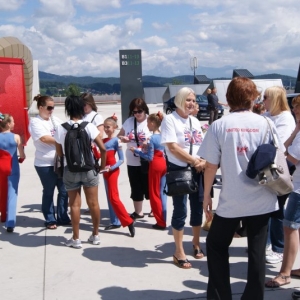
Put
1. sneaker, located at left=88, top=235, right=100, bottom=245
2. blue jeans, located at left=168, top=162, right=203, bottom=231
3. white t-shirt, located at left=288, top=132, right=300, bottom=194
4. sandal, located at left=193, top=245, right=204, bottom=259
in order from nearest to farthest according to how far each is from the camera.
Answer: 1. white t-shirt, located at left=288, top=132, right=300, bottom=194
2. blue jeans, located at left=168, top=162, right=203, bottom=231
3. sandal, located at left=193, top=245, right=204, bottom=259
4. sneaker, located at left=88, top=235, right=100, bottom=245

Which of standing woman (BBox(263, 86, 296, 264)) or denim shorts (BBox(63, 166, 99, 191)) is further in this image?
denim shorts (BBox(63, 166, 99, 191))

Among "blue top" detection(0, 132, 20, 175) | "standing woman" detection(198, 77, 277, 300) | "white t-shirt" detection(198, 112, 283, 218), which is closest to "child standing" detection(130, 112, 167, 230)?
"blue top" detection(0, 132, 20, 175)

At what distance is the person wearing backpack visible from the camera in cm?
481

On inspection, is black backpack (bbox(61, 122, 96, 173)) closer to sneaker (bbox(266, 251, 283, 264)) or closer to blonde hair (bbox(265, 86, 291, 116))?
blonde hair (bbox(265, 86, 291, 116))

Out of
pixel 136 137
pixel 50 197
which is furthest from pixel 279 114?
pixel 50 197

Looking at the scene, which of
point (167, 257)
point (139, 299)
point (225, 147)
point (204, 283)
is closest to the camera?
point (225, 147)

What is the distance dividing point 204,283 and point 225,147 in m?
1.54

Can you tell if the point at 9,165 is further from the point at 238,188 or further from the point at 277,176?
the point at 277,176

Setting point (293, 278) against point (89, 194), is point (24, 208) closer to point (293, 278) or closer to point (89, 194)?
point (89, 194)

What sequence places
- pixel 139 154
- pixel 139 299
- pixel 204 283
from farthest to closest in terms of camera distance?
pixel 139 154 → pixel 204 283 → pixel 139 299

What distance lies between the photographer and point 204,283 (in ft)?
13.6

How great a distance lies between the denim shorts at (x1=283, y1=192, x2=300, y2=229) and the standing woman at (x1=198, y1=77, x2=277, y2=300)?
0.56 metres

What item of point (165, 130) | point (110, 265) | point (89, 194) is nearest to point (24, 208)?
point (89, 194)

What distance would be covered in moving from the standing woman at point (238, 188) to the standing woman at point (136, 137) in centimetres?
258
